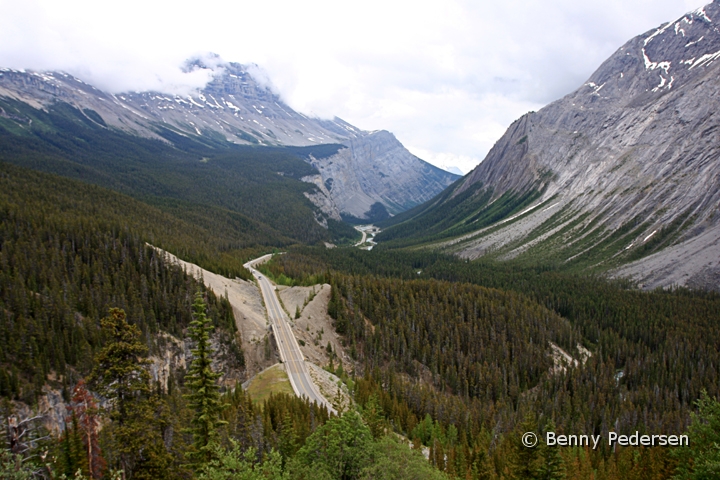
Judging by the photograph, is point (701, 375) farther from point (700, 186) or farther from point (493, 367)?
point (700, 186)

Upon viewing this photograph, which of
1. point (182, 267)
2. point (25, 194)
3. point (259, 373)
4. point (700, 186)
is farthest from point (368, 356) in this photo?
point (700, 186)

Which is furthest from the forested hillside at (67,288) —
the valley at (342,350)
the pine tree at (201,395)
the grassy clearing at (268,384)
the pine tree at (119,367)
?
the pine tree at (119,367)

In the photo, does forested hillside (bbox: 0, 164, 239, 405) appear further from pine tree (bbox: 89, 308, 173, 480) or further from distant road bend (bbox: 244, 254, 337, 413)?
pine tree (bbox: 89, 308, 173, 480)

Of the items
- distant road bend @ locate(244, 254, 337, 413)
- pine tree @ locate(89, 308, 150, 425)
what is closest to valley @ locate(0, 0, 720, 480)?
pine tree @ locate(89, 308, 150, 425)

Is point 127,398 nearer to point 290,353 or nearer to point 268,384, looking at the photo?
point 268,384

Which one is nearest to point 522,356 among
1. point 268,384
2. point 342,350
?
point 342,350

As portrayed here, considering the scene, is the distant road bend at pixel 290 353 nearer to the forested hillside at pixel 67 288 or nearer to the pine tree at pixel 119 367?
the forested hillside at pixel 67 288

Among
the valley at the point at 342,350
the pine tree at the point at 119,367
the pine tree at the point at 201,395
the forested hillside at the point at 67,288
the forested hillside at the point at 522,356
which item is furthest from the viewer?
the forested hillside at the point at 522,356
